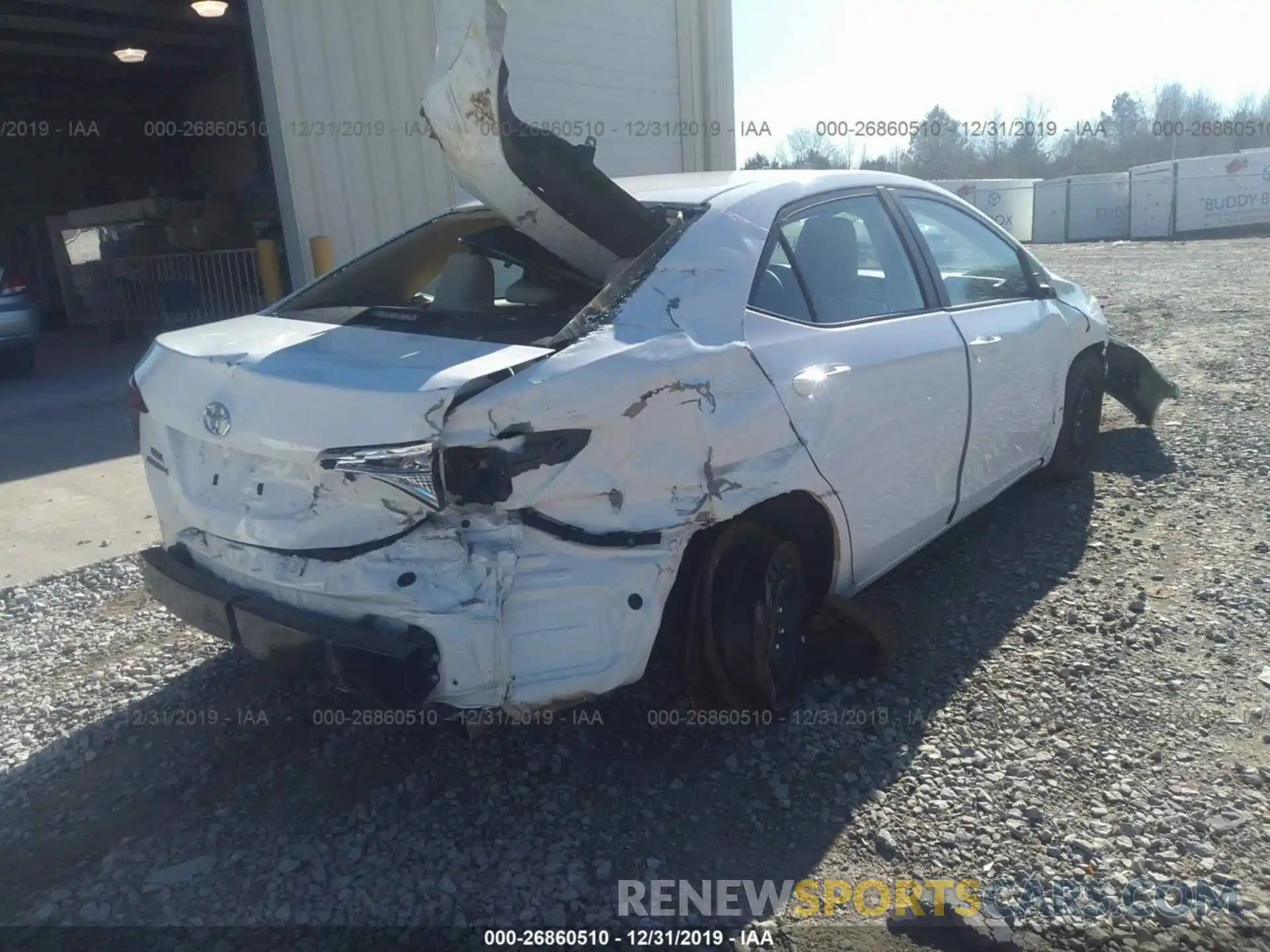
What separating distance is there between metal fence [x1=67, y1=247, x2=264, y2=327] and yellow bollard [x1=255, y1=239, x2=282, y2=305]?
1.96 ft

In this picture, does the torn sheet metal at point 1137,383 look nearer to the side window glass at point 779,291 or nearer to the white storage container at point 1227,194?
the side window glass at point 779,291

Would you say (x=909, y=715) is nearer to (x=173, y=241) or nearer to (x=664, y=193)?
(x=664, y=193)

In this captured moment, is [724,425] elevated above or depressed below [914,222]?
below

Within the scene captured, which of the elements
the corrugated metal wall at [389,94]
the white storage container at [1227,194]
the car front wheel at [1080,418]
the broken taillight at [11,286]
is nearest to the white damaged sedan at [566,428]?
the car front wheel at [1080,418]

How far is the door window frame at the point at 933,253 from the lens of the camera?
379 centimetres

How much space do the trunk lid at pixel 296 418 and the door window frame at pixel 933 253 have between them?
1.96 m

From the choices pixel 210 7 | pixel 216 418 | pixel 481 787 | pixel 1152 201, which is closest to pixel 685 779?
pixel 481 787

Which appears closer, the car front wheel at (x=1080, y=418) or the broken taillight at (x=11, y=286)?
the car front wheel at (x=1080, y=418)

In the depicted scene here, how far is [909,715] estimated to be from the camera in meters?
3.13

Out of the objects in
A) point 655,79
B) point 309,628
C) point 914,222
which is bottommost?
point 309,628

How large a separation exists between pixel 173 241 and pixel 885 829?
1351 centimetres

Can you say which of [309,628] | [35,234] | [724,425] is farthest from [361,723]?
[35,234]

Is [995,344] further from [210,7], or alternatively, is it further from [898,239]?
[210,7]

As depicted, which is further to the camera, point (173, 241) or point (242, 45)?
point (242, 45)
